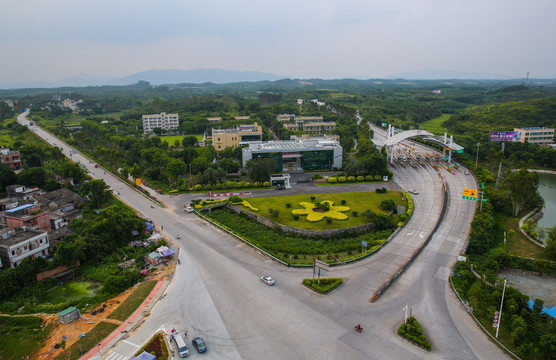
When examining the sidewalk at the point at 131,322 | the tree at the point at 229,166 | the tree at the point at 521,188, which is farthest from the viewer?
the tree at the point at 229,166

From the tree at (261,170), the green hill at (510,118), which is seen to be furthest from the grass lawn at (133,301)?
the green hill at (510,118)

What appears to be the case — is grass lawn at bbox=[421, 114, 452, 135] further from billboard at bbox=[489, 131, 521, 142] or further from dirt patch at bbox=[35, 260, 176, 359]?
dirt patch at bbox=[35, 260, 176, 359]

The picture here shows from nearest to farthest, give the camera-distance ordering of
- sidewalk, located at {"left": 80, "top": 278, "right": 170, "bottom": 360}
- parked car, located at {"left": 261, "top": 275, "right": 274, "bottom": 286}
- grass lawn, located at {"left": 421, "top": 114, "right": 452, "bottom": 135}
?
sidewalk, located at {"left": 80, "top": 278, "right": 170, "bottom": 360}, parked car, located at {"left": 261, "top": 275, "right": 274, "bottom": 286}, grass lawn, located at {"left": 421, "top": 114, "right": 452, "bottom": 135}

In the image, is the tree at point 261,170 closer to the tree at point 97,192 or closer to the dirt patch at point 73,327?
the tree at point 97,192

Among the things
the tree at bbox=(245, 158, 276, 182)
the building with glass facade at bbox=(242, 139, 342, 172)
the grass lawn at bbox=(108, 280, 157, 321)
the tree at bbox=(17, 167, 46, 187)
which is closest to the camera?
the grass lawn at bbox=(108, 280, 157, 321)

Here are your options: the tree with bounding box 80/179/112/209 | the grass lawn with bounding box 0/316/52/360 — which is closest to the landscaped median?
the grass lawn with bounding box 0/316/52/360

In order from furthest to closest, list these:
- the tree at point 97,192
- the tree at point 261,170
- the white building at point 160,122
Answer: the white building at point 160,122, the tree at point 261,170, the tree at point 97,192

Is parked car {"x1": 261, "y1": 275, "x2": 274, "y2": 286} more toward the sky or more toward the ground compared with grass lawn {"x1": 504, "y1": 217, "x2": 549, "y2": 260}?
more toward the sky
